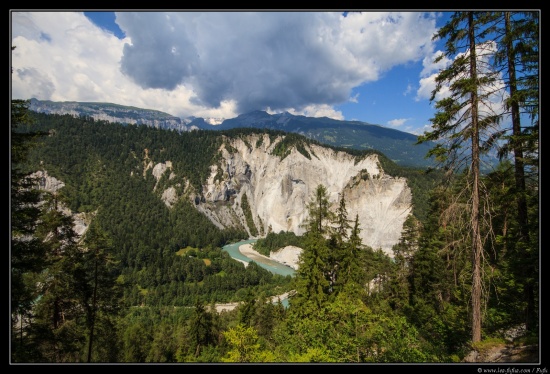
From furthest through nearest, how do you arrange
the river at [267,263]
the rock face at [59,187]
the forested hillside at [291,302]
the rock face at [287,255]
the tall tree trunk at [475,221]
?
the rock face at [59,187]
the rock face at [287,255]
the river at [267,263]
the forested hillside at [291,302]
the tall tree trunk at [475,221]

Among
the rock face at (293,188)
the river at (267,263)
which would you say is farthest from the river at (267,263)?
the rock face at (293,188)

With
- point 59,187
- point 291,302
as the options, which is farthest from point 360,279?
point 59,187

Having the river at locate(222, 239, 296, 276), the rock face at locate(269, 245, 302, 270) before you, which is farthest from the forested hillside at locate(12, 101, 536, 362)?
the rock face at locate(269, 245, 302, 270)

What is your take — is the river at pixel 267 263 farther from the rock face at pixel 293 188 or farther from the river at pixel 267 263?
the rock face at pixel 293 188

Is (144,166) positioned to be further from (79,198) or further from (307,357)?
(307,357)

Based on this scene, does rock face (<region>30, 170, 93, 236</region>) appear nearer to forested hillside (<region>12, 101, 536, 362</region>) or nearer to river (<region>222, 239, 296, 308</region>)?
forested hillside (<region>12, 101, 536, 362</region>)

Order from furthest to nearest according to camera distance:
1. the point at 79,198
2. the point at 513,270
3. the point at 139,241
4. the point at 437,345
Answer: the point at 79,198 < the point at 139,241 < the point at 513,270 < the point at 437,345
